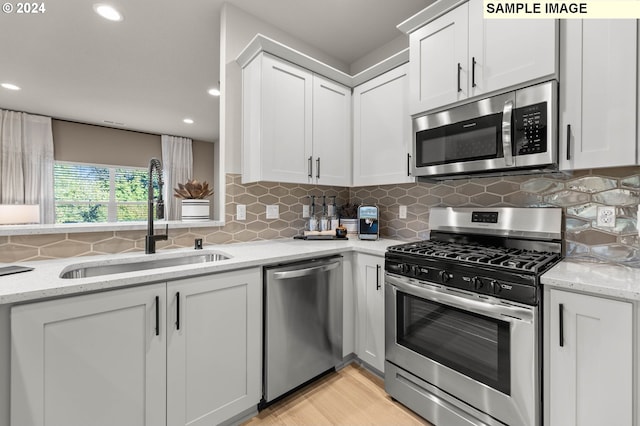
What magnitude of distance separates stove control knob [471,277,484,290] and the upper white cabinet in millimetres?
1050

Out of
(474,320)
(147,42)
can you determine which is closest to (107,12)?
(147,42)

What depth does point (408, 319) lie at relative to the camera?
166 cm

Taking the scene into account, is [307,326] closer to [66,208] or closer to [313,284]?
[313,284]

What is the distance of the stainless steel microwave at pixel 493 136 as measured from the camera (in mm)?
1385

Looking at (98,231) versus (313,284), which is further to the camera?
(313,284)

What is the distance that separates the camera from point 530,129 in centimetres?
143

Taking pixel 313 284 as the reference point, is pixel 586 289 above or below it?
above

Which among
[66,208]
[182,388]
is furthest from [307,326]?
Result: [66,208]

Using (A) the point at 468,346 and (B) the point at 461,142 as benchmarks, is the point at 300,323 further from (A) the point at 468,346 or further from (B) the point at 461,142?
(B) the point at 461,142

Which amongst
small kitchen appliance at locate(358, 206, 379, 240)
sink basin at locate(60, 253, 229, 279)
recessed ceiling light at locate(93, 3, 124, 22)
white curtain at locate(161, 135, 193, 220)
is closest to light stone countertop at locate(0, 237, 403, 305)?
sink basin at locate(60, 253, 229, 279)

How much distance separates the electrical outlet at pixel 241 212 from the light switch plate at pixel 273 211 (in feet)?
0.69

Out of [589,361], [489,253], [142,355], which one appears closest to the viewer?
[589,361]

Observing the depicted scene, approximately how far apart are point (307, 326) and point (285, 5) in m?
2.38

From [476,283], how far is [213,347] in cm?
134
